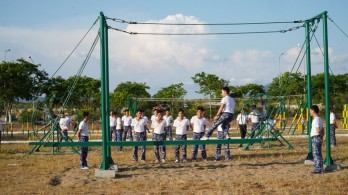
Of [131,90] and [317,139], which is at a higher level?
[131,90]

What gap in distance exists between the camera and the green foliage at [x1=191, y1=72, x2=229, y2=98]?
53.7m

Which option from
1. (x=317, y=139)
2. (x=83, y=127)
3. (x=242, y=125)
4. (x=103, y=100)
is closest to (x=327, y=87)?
(x=317, y=139)

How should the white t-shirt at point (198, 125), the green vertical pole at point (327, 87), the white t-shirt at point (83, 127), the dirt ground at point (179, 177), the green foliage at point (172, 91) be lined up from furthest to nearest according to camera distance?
the green foliage at point (172, 91)
the white t-shirt at point (198, 125)
the white t-shirt at point (83, 127)
the green vertical pole at point (327, 87)
the dirt ground at point (179, 177)

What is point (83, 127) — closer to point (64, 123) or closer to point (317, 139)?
point (64, 123)

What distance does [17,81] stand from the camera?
43281 millimetres

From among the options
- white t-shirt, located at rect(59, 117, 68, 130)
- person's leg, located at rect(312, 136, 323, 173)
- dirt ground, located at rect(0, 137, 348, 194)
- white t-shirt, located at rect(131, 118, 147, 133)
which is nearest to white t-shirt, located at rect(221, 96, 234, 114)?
dirt ground, located at rect(0, 137, 348, 194)

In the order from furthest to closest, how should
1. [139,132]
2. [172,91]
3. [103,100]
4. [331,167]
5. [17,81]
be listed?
1. [172,91]
2. [17,81]
3. [139,132]
4. [331,167]
5. [103,100]

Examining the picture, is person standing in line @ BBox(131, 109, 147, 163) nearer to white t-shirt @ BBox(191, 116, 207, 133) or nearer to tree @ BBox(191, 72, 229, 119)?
white t-shirt @ BBox(191, 116, 207, 133)

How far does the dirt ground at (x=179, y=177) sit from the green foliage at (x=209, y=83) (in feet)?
126

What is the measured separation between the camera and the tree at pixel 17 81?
4231 centimetres

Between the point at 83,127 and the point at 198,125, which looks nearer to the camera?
the point at 83,127

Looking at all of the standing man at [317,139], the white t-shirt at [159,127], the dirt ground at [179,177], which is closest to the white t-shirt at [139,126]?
the white t-shirt at [159,127]

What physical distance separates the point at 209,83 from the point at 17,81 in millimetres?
22944

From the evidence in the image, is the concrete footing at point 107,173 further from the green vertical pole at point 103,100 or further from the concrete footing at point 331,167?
the concrete footing at point 331,167
